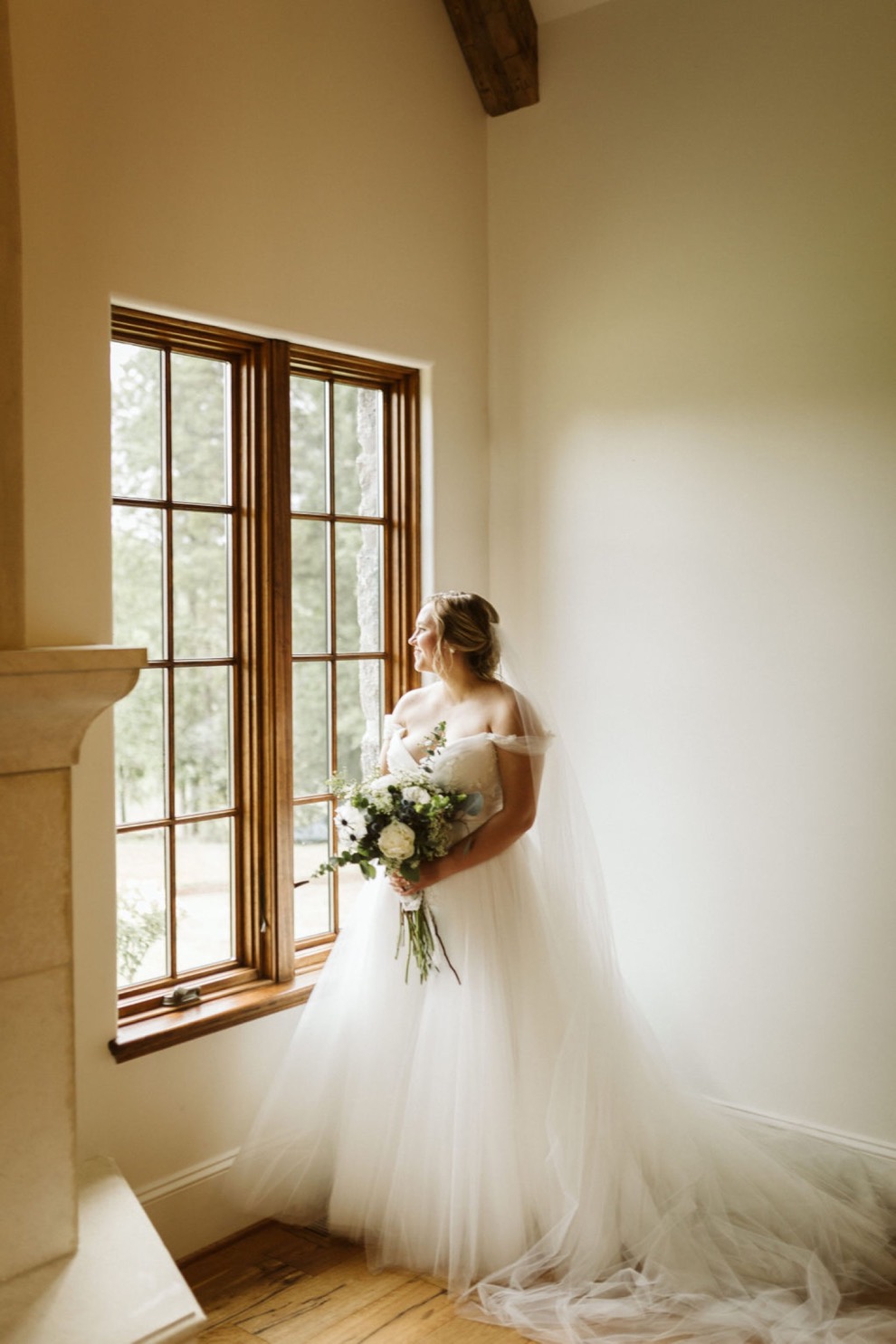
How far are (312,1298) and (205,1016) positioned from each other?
2.44 ft

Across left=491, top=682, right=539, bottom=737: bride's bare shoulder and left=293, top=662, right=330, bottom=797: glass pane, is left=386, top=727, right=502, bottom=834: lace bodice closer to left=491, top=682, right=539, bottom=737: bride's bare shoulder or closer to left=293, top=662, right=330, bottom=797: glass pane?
left=491, top=682, right=539, bottom=737: bride's bare shoulder

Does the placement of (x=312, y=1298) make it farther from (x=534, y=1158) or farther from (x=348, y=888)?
(x=348, y=888)

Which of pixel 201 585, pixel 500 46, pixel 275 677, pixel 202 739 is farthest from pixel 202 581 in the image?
pixel 500 46

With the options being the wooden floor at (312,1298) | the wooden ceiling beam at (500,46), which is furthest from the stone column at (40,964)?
the wooden ceiling beam at (500,46)

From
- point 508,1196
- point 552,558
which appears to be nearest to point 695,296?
point 552,558

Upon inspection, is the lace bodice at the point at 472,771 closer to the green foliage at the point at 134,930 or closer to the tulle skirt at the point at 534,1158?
the tulle skirt at the point at 534,1158

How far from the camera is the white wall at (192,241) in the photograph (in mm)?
2674

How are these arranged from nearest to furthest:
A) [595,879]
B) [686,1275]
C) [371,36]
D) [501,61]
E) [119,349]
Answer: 1. [686,1275]
2. [119,349]
3. [595,879]
4. [371,36]
5. [501,61]

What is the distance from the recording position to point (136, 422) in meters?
3.04

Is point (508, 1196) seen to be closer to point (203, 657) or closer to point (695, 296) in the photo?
point (203, 657)

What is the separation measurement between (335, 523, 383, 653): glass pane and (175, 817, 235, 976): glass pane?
0.78 meters

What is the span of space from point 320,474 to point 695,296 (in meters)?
1.32

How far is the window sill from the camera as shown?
2891mm

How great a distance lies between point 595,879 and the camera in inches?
127
